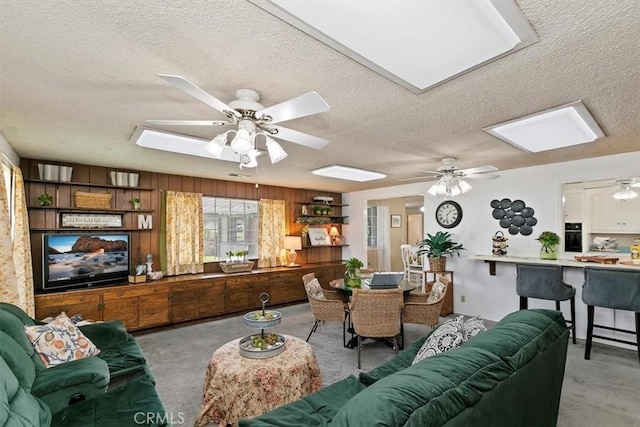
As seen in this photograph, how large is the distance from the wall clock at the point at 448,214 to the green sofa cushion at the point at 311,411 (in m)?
4.22

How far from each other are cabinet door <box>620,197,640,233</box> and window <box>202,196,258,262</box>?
6642 mm

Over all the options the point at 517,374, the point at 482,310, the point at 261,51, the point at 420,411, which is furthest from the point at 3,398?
the point at 482,310

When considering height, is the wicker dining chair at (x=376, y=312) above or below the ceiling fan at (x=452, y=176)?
below

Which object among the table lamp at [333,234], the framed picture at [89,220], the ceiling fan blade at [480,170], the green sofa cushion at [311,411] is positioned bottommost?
the green sofa cushion at [311,411]

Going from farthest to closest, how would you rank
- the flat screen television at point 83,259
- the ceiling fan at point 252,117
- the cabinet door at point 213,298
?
1. the cabinet door at point 213,298
2. the flat screen television at point 83,259
3. the ceiling fan at point 252,117

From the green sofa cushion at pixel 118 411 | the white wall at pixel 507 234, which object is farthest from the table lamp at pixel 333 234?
the green sofa cushion at pixel 118 411

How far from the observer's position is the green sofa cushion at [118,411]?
1752mm

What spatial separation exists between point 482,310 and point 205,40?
5365mm

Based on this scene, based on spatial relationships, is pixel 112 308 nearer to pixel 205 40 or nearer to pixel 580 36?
pixel 205 40

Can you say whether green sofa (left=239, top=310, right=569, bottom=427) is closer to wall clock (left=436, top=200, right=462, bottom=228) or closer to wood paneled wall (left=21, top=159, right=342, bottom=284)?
wall clock (left=436, top=200, right=462, bottom=228)

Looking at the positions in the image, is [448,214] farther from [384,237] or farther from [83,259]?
[83,259]

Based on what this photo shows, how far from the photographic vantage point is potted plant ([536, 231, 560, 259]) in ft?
14.1

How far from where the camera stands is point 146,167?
4707mm

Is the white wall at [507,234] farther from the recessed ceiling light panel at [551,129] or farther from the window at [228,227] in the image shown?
the window at [228,227]
